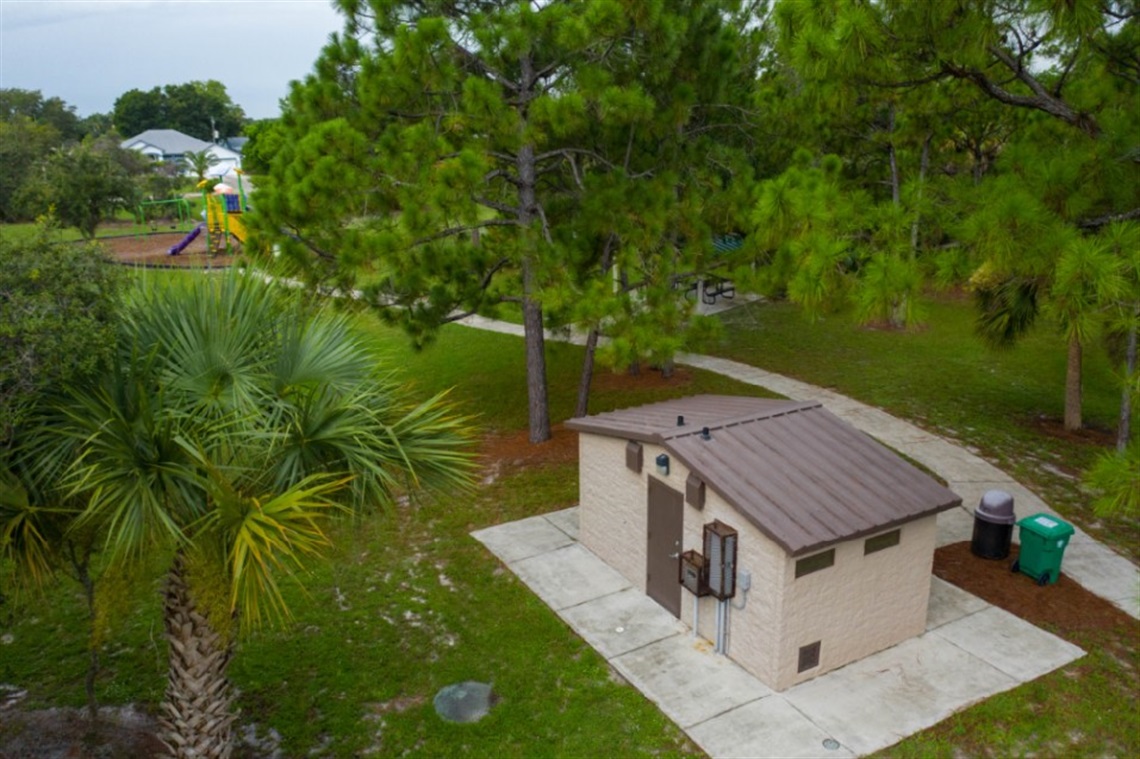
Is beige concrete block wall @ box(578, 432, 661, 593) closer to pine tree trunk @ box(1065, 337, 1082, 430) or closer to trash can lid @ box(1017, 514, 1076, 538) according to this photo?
trash can lid @ box(1017, 514, 1076, 538)

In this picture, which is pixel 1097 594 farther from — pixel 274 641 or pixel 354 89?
pixel 354 89

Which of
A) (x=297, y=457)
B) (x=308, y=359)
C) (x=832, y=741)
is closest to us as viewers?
(x=297, y=457)

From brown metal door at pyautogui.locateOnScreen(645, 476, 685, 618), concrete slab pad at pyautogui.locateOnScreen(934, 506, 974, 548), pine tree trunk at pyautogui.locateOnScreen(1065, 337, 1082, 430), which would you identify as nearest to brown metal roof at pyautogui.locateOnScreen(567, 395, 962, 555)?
brown metal door at pyautogui.locateOnScreen(645, 476, 685, 618)

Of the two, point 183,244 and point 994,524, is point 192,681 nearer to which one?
point 994,524

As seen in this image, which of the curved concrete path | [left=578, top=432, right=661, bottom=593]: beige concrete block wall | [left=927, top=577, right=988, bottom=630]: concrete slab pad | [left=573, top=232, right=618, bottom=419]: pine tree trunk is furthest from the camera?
[left=573, top=232, right=618, bottom=419]: pine tree trunk

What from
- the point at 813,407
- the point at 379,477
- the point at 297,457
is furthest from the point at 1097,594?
the point at 297,457

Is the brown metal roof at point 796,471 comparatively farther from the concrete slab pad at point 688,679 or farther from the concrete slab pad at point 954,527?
the concrete slab pad at point 954,527
